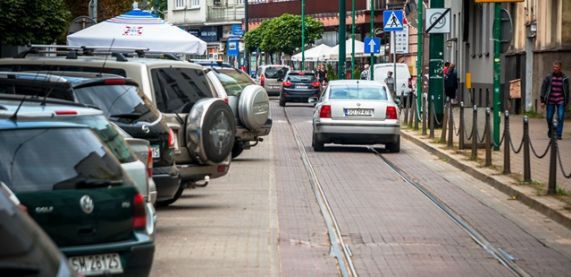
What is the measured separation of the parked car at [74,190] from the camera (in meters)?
8.51

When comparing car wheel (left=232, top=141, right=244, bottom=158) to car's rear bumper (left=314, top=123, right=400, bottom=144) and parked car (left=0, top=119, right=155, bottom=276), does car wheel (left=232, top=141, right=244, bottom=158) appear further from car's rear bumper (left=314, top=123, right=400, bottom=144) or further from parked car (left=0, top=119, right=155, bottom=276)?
parked car (left=0, top=119, right=155, bottom=276)

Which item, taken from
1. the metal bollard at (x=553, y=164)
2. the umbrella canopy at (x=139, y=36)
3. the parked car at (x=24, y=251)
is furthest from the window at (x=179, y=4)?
the parked car at (x=24, y=251)

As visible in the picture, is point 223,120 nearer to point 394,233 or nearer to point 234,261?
point 394,233

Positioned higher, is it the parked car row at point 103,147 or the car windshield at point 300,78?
the parked car row at point 103,147

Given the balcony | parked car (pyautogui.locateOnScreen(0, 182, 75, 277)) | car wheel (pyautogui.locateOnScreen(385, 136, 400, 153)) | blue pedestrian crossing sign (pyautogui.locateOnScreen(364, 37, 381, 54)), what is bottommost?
car wheel (pyautogui.locateOnScreen(385, 136, 400, 153))

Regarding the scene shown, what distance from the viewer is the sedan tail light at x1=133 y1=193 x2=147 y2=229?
29.3ft

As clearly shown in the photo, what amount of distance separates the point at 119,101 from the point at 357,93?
1436 centimetres

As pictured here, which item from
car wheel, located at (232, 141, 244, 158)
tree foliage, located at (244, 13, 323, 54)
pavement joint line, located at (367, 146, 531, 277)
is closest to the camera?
pavement joint line, located at (367, 146, 531, 277)

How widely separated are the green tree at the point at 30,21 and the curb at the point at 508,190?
33.2ft

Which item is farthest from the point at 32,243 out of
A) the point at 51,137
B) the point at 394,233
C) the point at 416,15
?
the point at 416,15

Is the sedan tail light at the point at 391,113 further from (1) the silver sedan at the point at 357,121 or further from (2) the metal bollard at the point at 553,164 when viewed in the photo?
(2) the metal bollard at the point at 553,164

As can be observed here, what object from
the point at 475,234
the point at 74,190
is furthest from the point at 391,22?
the point at 74,190

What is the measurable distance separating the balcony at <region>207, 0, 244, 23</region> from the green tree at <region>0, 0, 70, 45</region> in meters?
71.6

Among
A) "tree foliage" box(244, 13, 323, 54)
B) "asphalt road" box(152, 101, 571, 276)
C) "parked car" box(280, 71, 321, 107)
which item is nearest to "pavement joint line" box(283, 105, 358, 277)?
"asphalt road" box(152, 101, 571, 276)
